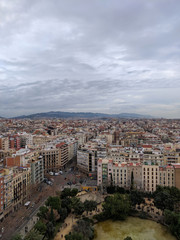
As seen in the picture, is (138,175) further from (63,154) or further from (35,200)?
(63,154)

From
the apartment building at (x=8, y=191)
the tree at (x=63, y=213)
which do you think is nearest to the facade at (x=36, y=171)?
the apartment building at (x=8, y=191)

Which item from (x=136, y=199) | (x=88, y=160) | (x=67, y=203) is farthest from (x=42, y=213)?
(x=88, y=160)

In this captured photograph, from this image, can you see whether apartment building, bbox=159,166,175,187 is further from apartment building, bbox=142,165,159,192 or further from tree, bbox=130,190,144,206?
tree, bbox=130,190,144,206

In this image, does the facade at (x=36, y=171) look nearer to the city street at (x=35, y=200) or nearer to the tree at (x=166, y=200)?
the city street at (x=35, y=200)

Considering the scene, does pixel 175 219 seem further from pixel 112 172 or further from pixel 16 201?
pixel 16 201

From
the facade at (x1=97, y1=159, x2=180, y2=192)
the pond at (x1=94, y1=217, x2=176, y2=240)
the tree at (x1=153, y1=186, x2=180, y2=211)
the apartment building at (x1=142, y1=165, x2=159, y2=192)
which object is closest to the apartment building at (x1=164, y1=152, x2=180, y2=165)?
the facade at (x1=97, y1=159, x2=180, y2=192)

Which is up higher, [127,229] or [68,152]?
[68,152]

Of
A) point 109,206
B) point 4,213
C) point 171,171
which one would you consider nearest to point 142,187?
point 171,171

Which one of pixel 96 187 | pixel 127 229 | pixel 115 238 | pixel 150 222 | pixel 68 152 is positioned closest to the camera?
pixel 115 238
